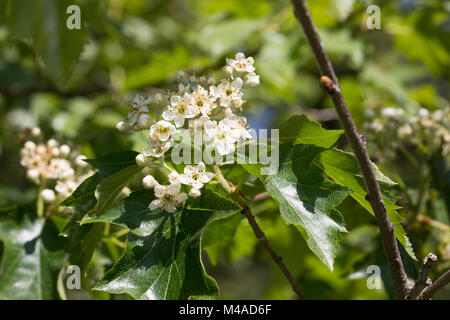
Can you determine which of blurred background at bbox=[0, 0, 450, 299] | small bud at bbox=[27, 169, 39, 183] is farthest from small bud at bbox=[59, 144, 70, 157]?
blurred background at bbox=[0, 0, 450, 299]

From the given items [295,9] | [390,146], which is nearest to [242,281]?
[390,146]

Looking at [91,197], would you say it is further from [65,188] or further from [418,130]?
[418,130]

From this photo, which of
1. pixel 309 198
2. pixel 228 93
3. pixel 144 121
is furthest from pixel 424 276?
pixel 144 121

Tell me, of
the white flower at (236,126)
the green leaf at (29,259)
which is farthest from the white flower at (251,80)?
the green leaf at (29,259)

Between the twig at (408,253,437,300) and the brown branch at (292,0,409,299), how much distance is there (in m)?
0.04

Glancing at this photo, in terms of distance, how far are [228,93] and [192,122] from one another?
0.56 ft

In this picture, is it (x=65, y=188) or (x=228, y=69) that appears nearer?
(x=228, y=69)

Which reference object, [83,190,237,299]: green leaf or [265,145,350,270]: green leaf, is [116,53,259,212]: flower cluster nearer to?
[83,190,237,299]: green leaf

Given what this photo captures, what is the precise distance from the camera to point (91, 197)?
64.9 inches

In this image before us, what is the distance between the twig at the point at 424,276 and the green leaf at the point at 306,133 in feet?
1.50

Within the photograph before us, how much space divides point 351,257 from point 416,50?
6.47 feet

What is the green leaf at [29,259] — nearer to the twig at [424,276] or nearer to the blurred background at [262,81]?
the blurred background at [262,81]

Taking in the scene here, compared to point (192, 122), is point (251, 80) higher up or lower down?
higher up

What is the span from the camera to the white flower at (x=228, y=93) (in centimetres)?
158
